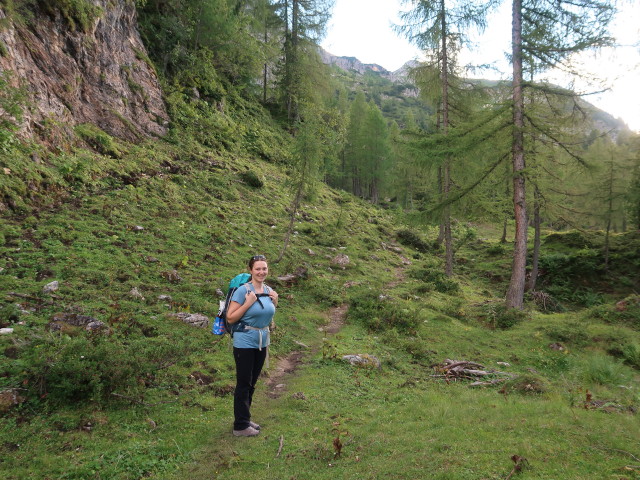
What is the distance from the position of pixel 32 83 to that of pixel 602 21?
1932 cm

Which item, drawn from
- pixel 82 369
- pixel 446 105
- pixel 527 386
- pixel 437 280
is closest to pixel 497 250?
pixel 437 280

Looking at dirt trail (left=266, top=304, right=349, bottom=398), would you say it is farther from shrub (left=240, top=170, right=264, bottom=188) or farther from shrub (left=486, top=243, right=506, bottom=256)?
shrub (left=486, top=243, right=506, bottom=256)

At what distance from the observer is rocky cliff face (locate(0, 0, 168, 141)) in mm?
11391

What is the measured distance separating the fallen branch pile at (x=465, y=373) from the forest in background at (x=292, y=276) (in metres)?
0.66

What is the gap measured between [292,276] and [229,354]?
6149mm

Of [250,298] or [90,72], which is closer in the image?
[250,298]

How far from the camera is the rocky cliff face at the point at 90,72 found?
11391 mm

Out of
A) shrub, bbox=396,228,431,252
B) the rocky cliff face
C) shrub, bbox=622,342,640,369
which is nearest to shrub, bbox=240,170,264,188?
the rocky cliff face

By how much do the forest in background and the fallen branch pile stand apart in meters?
0.66

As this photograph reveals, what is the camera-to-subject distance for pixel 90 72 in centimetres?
1490

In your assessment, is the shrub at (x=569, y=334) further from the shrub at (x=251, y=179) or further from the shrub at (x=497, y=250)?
the shrub at (x=497, y=250)

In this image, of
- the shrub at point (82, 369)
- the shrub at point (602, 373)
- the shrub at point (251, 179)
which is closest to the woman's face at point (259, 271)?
Answer: the shrub at point (82, 369)

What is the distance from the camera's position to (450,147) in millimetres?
12625

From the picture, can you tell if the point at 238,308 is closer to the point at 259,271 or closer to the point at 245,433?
the point at 259,271
